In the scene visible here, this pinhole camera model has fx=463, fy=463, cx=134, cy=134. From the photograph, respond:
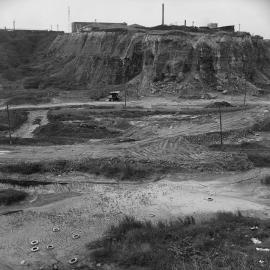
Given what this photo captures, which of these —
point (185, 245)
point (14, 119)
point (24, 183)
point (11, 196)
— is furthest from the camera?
point (14, 119)

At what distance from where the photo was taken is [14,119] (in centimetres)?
3969

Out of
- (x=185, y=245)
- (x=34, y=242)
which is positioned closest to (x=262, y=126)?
(x=185, y=245)

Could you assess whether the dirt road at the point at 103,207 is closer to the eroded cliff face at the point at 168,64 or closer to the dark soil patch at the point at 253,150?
the dark soil patch at the point at 253,150

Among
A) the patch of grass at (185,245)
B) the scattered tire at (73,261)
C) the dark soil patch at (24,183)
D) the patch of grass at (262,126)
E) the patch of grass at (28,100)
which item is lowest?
the dark soil patch at (24,183)

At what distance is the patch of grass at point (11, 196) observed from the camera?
73.4ft

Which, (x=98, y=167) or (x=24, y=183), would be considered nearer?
(x=24, y=183)

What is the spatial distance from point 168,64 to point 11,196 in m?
38.3

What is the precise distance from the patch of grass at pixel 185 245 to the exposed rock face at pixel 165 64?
116 feet

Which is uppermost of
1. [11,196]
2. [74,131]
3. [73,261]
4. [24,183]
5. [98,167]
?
[73,261]

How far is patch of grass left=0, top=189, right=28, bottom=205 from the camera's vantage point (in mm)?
22373

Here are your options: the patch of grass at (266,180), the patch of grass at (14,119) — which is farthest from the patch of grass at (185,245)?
the patch of grass at (14,119)

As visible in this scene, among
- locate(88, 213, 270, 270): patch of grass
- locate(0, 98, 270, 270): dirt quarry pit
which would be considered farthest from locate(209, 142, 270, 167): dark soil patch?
locate(88, 213, 270, 270): patch of grass

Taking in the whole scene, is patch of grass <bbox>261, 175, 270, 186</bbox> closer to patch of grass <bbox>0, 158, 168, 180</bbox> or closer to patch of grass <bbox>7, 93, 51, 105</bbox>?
patch of grass <bbox>0, 158, 168, 180</bbox>

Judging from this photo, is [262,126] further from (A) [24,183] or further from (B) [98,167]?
(A) [24,183]
